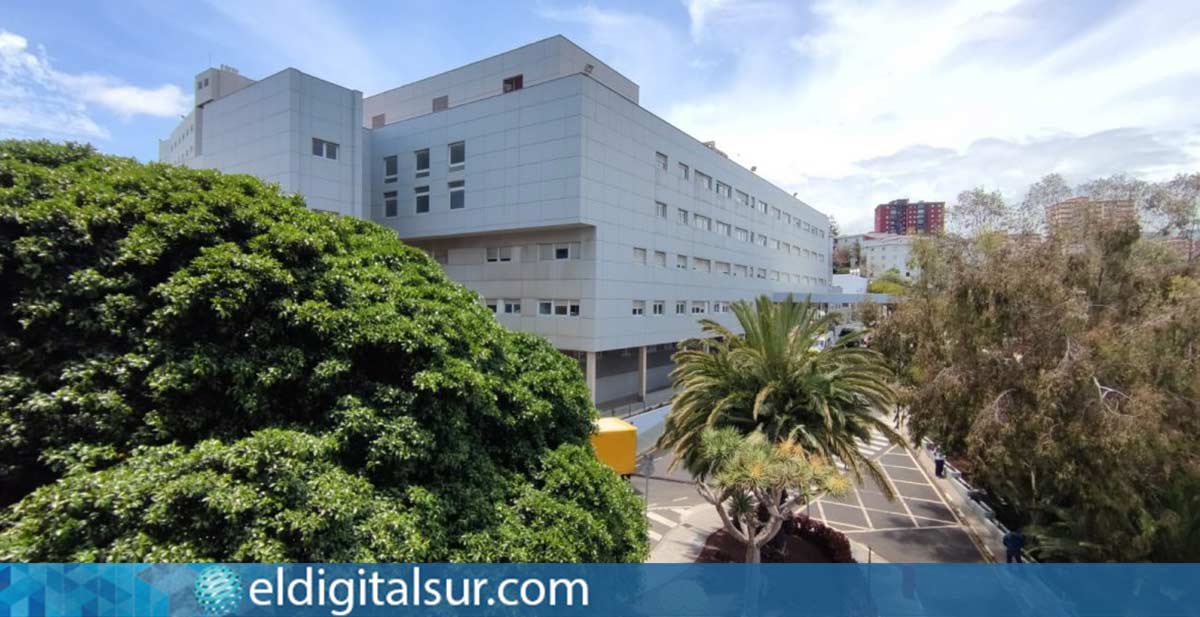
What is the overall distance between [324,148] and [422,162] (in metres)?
4.42

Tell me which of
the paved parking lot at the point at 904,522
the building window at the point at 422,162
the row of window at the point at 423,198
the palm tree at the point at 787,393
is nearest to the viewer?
the palm tree at the point at 787,393

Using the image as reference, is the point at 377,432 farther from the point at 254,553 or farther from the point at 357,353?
the point at 254,553

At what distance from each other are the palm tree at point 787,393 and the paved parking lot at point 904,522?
150 centimetres

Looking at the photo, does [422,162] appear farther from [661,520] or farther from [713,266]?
[661,520]

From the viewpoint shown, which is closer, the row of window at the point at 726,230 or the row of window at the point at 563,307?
the row of window at the point at 563,307

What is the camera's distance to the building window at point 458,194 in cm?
2467

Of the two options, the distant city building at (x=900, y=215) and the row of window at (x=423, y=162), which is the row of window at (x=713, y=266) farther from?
the distant city building at (x=900, y=215)

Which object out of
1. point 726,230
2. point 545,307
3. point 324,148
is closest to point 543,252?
point 545,307

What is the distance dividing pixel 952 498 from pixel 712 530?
27.9ft

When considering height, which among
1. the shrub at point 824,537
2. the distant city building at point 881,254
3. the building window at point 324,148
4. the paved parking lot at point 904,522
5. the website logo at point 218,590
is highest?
the distant city building at point 881,254

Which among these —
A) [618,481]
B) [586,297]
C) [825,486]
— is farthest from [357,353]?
[586,297]

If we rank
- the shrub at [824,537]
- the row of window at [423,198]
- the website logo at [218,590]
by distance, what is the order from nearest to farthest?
the website logo at [218,590] < the shrub at [824,537] < the row of window at [423,198]

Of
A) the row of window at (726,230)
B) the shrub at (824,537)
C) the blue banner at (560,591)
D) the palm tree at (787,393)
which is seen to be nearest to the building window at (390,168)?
the row of window at (726,230)

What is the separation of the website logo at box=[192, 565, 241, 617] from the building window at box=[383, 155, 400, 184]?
2562 cm
